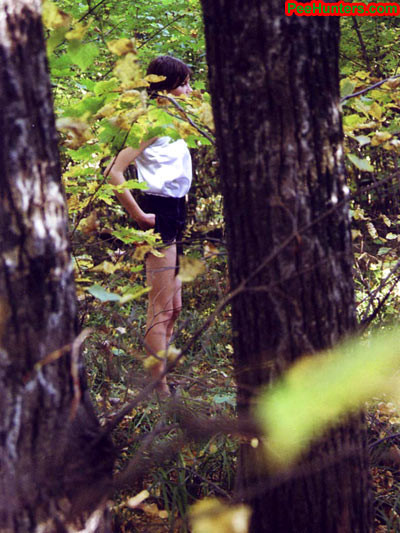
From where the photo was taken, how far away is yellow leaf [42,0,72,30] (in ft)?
4.66

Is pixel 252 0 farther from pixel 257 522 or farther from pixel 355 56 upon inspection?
pixel 355 56

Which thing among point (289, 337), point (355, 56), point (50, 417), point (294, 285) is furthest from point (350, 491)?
point (355, 56)

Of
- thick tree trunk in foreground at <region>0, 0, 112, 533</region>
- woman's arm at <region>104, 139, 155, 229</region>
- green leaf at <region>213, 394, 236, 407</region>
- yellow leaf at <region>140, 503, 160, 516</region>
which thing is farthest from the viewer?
woman's arm at <region>104, 139, 155, 229</region>

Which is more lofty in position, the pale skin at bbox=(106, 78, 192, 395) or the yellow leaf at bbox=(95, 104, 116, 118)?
the yellow leaf at bbox=(95, 104, 116, 118)

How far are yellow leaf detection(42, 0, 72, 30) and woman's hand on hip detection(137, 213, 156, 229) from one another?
132 centimetres

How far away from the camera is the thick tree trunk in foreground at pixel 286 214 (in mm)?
1311

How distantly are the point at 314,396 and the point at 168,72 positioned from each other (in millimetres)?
1952

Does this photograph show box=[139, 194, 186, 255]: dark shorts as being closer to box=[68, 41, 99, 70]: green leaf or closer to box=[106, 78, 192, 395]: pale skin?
box=[106, 78, 192, 395]: pale skin

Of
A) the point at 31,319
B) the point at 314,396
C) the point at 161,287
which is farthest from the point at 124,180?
the point at 314,396

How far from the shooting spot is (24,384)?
3.82 ft

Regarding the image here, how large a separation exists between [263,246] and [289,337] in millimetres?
255

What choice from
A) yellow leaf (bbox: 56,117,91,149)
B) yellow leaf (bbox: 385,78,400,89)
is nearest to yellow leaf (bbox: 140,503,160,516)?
yellow leaf (bbox: 56,117,91,149)

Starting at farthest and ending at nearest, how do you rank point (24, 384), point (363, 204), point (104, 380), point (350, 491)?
point (363, 204), point (104, 380), point (350, 491), point (24, 384)

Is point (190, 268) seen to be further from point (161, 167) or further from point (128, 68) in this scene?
point (161, 167)
